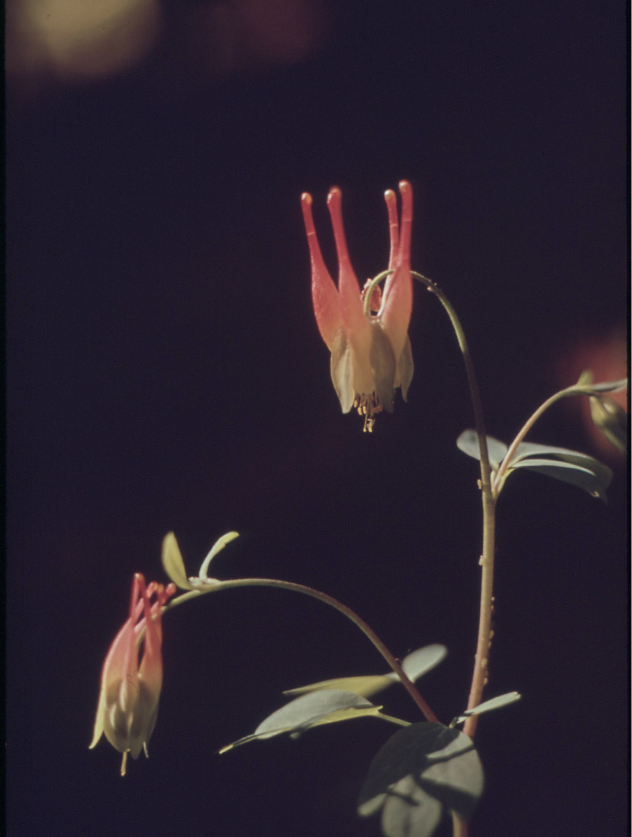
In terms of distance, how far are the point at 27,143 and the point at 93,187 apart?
0.10 m

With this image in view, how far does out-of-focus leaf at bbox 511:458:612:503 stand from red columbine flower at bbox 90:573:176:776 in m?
0.40

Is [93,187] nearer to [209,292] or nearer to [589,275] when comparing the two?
[209,292]

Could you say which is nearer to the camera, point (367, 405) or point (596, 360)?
point (367, 405)

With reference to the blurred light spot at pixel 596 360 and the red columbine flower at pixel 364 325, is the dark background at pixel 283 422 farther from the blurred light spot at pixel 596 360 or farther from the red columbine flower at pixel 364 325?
the red columbine flower at pixel 364 325

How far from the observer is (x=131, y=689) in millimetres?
667

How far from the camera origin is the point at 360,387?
26.6 inches

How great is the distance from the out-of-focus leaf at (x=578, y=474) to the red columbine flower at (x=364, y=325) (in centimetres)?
16

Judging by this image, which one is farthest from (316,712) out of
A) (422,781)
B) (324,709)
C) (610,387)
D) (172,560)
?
(610,387)

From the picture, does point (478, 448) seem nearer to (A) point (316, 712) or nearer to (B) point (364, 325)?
(B) point (364, 325)

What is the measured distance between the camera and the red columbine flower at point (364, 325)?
2.20ft

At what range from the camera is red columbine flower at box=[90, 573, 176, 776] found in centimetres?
66

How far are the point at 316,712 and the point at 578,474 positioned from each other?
37 cm

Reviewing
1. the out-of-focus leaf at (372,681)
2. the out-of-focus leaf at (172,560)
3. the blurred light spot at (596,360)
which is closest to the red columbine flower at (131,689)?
the out-of-focus leaf at (172,560)

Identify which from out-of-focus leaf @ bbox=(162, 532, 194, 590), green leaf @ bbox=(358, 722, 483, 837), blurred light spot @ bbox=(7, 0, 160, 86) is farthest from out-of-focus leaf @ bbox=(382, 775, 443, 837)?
blurred light spot @ bbox=(7, 0, 160, 86)
